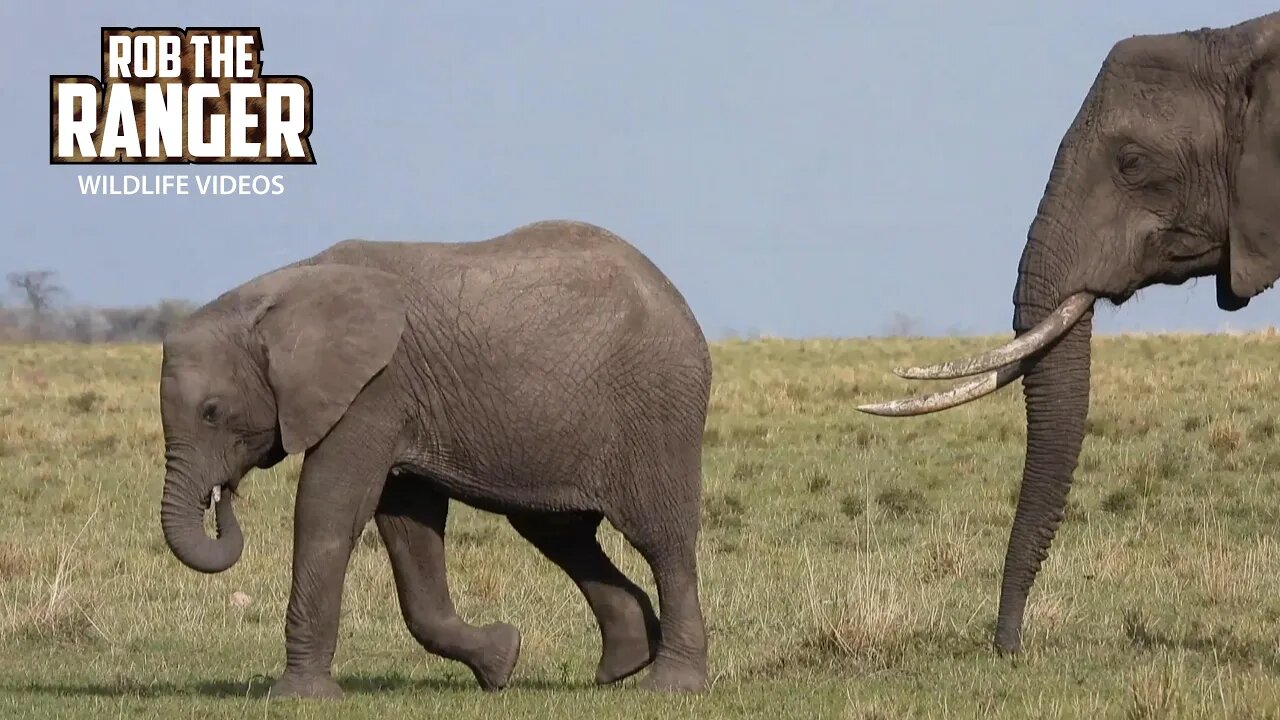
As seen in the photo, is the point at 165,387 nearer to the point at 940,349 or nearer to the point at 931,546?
the point at 931,546

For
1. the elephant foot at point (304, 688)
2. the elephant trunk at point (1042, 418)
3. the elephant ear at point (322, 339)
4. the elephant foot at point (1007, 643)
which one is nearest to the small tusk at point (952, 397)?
the elephant trunk at point (1042, 418)

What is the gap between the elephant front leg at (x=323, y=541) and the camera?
29.5ft

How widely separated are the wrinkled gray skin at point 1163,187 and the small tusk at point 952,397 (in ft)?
0.69

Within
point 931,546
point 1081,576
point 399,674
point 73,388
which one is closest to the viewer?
point 399,674

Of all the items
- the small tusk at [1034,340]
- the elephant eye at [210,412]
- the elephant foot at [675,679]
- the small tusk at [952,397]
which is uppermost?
the small tusk at [1034,340]

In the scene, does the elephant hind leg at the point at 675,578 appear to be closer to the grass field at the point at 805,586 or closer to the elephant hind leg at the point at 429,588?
the grass field at the point at 805,586

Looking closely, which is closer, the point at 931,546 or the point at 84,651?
the point at 84,651

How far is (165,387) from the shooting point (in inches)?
358

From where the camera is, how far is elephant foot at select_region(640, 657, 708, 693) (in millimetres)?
9406

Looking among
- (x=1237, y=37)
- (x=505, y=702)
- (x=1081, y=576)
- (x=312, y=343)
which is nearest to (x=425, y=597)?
(x=505, y=702)

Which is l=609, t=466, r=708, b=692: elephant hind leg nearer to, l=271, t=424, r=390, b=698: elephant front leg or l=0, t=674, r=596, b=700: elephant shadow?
l=0, t=674, r=596, b=700: elephant shadow

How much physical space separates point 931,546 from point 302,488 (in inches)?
281

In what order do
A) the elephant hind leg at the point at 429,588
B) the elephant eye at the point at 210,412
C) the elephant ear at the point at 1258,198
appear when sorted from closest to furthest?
the elephant ear at the point at 1258,198, the elephant eye at the point at 210,412, the elephant hind leg at the point at 429,588

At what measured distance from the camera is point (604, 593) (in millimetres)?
9828
